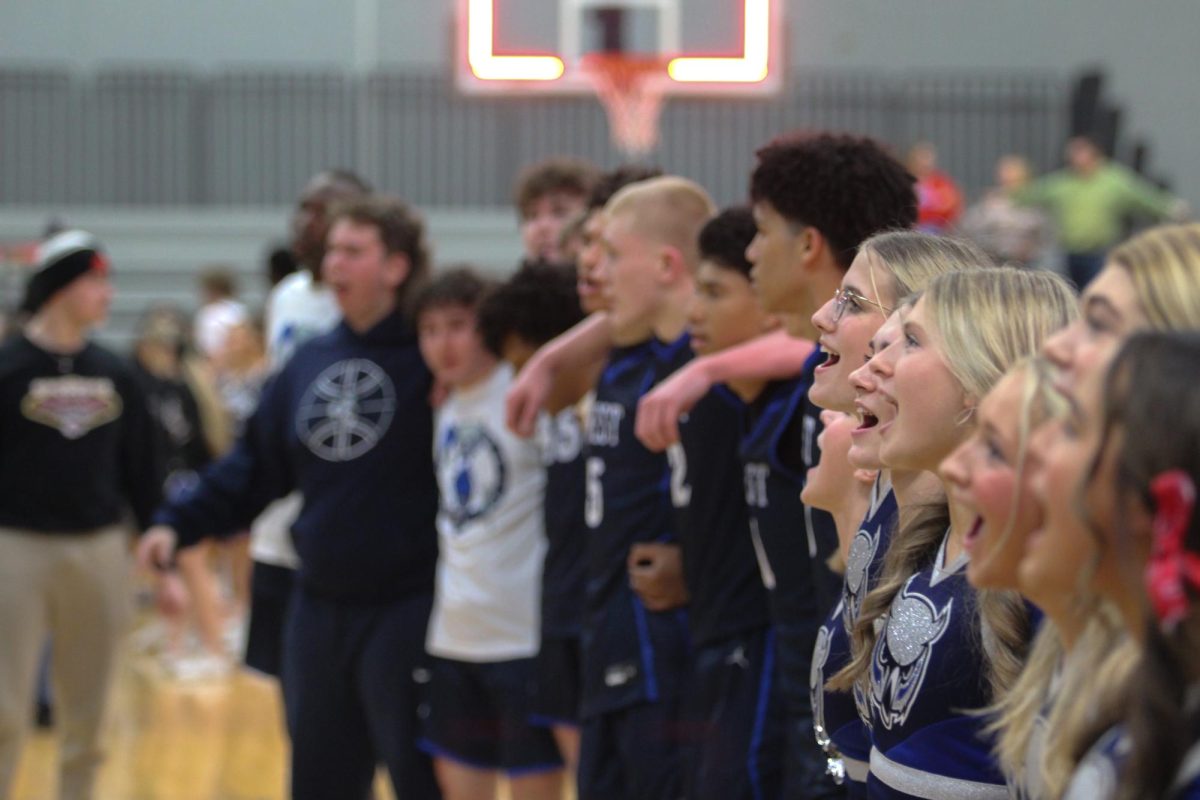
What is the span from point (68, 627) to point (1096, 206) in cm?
900

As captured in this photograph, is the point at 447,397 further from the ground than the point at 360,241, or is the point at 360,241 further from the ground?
the point at 360,241

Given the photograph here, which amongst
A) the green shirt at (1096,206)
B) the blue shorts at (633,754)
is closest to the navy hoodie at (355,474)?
the blue shorts at (633,754)

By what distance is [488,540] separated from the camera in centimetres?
464

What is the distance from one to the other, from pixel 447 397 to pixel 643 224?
1157 mm

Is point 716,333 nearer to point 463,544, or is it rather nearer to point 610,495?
point 610,495

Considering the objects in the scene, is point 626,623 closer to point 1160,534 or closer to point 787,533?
point 787,533

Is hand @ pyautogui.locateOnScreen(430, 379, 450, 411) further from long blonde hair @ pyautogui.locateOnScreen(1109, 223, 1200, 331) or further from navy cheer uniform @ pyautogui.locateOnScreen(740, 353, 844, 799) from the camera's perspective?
long blonde hair @ pyautogui.locateOnScreen(1109, 223, 1200, 331)

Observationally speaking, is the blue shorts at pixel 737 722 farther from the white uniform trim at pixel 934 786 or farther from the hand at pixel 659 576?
the white uniform trim at pixel 934 786

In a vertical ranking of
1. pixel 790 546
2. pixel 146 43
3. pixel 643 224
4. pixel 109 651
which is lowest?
pixel 109 651

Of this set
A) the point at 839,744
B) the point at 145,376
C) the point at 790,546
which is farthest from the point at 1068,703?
the point at 145,376

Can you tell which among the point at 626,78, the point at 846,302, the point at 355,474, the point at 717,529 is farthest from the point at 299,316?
the point at 626,78

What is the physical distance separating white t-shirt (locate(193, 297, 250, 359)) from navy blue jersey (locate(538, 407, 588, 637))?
647 centimetres

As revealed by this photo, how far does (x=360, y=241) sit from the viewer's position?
205 inches

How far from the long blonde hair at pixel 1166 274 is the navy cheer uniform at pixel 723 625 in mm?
1866
